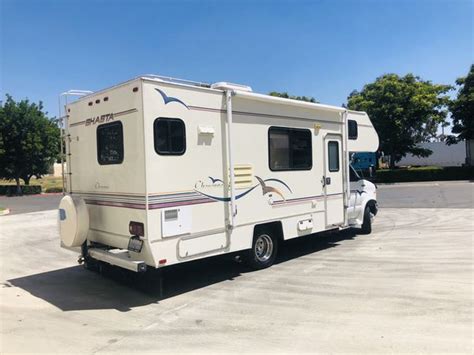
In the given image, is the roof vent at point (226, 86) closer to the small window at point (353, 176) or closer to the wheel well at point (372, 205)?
the small window at point (353, 176)

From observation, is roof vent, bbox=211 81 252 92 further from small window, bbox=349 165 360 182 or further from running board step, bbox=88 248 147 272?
small window, bbox=349 165 360 182

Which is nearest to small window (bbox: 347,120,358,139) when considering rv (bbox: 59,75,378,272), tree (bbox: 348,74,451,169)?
rv (bbox: 59,75,378,272)

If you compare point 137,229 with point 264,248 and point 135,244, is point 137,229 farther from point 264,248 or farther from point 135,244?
point 264,248

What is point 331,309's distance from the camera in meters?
5.26

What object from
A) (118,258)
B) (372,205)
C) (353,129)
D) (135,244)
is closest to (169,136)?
(135,244)

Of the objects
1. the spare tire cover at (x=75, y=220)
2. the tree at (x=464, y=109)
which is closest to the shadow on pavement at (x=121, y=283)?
the spare tire cover at (x=75, y=220)

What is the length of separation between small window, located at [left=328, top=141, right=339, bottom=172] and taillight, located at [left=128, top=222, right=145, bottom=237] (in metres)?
4.45

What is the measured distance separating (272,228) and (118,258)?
278 cm

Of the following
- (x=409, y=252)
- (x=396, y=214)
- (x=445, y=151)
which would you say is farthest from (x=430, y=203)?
(x=445, y=151)

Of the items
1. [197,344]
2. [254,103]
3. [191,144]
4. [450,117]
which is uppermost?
[450,117]

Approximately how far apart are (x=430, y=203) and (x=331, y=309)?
13.0 m

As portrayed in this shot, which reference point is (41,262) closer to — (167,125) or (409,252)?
(167,125)

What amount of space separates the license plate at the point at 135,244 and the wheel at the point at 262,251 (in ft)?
6.85

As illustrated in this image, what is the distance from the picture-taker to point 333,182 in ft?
28.8
